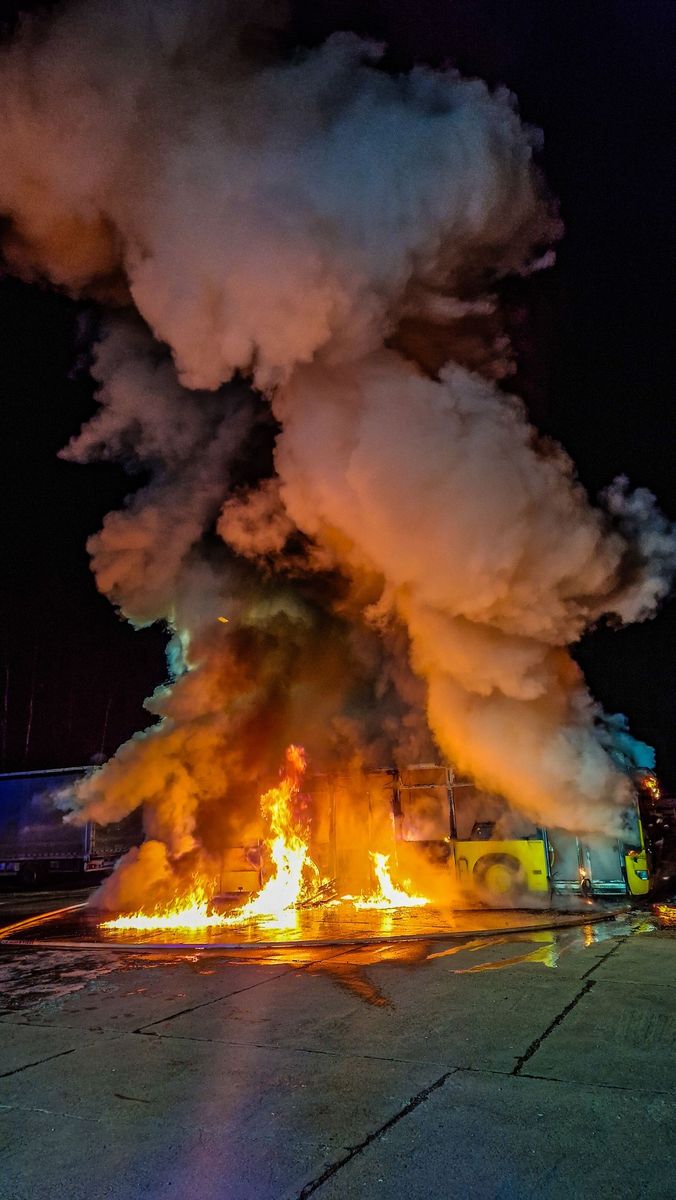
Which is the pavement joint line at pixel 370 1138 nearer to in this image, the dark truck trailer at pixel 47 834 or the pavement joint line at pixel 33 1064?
the pavement joint line at pixel 33 1064

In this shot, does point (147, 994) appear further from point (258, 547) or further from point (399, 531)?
point (258, 547)

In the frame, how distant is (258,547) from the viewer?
16.2 meters

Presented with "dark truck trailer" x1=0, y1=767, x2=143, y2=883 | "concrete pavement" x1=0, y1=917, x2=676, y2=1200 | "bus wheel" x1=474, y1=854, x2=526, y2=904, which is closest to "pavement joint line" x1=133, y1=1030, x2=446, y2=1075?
"concrete pavement" x1=0, y1=917, x2=676, y2=1200

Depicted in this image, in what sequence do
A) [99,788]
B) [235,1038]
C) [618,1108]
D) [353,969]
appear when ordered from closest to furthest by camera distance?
[618,1108], [235,1038], [353,969], [99,788]

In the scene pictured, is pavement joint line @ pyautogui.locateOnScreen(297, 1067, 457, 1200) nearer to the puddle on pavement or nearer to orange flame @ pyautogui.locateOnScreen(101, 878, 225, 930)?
the puddle on pavement

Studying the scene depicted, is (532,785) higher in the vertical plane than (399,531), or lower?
lower

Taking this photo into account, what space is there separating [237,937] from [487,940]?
3874mm

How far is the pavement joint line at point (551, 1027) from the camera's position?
493cm

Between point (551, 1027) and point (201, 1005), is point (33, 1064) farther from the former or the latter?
point (551, 1027)

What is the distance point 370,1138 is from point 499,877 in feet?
36.4

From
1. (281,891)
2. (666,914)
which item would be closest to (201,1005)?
(666,914)

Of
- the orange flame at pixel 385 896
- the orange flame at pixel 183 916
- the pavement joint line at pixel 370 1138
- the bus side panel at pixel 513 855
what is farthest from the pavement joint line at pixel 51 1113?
the bus side panel at pixel 513 855

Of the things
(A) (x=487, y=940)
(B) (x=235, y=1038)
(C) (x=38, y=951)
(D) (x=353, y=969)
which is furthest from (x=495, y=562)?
(C) (x=38, y=951)

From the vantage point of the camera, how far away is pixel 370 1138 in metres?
3.97
